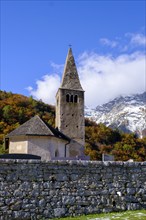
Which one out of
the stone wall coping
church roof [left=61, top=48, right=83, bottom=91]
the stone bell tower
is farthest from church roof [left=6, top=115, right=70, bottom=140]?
the stone wall coping

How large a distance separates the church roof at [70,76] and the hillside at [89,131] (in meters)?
16.4

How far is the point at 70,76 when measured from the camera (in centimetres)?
5641

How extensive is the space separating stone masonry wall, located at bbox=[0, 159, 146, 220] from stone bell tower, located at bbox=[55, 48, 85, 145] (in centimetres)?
3460

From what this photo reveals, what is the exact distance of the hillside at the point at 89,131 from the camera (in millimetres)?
72812

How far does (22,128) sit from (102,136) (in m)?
53.1

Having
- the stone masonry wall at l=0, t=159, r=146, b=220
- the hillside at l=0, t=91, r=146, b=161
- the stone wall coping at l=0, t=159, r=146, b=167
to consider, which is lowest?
the stone masonry wall at l=0, t=159, r=146, b=220

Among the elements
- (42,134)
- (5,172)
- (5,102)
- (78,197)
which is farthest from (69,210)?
(5,102)

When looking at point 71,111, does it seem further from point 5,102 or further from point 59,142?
point 5,102

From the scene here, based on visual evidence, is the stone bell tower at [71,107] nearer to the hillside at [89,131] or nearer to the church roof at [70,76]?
the church roof at [70,76]

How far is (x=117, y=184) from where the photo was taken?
1583cm

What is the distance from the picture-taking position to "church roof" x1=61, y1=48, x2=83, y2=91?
55156 mm

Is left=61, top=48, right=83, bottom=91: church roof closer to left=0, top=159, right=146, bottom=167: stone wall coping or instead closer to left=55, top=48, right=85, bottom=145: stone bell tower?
left=55, top=48, right=85, bottom=145: stone bell tower

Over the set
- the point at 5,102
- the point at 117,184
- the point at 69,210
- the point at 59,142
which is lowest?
the point at 69,210

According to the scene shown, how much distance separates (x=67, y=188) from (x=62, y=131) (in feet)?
117
